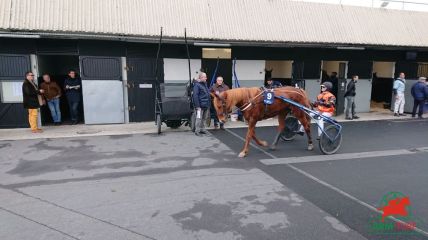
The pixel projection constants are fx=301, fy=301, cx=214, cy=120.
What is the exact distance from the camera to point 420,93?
12.5 m

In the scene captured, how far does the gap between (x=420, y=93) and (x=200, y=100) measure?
962 centimetres

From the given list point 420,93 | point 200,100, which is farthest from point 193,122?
point 420,93

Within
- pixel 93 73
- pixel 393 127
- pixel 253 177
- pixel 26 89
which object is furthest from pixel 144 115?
pixel 393 127

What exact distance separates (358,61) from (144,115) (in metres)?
9.72

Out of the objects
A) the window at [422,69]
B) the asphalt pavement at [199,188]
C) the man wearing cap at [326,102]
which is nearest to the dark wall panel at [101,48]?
the asphalt pavement at [199,188]

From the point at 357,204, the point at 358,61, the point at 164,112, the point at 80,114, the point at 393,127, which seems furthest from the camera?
the point at 358,61

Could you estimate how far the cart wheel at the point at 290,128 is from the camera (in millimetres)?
8352

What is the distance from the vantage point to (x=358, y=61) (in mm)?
13578

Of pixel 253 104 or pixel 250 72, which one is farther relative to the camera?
pixel 250 72

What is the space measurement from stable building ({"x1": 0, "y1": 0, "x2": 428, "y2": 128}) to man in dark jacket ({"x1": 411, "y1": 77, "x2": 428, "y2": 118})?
3.76 feet

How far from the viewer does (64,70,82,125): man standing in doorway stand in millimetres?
10617

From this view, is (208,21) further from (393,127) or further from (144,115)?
(393,127)

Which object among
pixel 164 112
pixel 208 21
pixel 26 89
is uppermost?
pixel 208 21

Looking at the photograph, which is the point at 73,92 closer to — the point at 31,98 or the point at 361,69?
the point at 31,98
